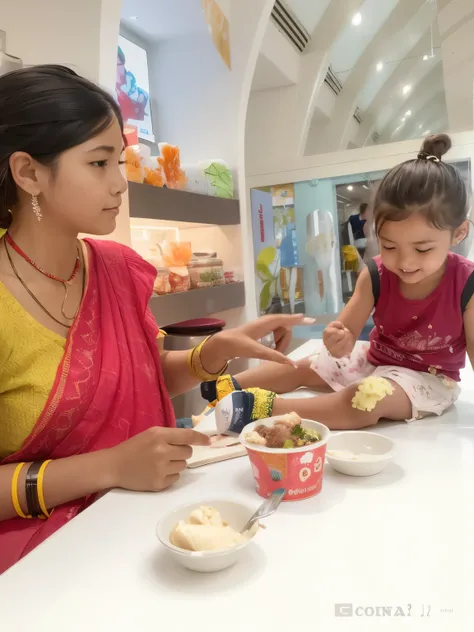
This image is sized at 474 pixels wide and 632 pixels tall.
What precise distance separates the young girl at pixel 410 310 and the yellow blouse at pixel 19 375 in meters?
0.38

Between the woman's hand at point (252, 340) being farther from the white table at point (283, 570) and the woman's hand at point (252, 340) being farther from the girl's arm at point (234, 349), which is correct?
the white table at point (283, 570)

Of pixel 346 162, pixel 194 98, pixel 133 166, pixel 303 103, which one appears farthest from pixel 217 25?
pixel 303 103

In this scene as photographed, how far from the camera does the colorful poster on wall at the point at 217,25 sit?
5.92 feet

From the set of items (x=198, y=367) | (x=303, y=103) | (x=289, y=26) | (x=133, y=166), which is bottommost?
(x=198, y=367)

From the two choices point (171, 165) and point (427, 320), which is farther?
point (171, 165)

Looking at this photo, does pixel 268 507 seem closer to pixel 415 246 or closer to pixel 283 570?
pixel 283 570

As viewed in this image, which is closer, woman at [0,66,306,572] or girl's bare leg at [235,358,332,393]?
woman at [0,66,306,572]

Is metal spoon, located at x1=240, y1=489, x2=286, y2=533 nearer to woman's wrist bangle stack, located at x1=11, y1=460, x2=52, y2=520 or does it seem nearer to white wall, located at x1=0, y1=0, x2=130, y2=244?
woman's wrist bangle stack, located at x1=11, y1=460, x2=52, y2=520

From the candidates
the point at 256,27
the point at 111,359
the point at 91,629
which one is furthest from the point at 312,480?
the point at 256,27

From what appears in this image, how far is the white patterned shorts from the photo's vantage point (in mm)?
1125

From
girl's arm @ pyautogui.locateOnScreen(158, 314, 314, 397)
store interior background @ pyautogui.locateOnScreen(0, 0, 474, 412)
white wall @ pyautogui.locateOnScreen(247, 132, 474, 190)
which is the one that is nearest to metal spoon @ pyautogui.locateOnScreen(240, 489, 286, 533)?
girl's arm @ pyautogui.locateOnScreen(158, 314, 314, 397)

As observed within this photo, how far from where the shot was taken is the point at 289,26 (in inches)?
140

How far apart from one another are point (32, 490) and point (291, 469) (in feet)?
1.35

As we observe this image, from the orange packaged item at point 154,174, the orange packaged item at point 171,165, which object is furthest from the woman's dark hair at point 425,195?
the orange packaged item at point 171,165
